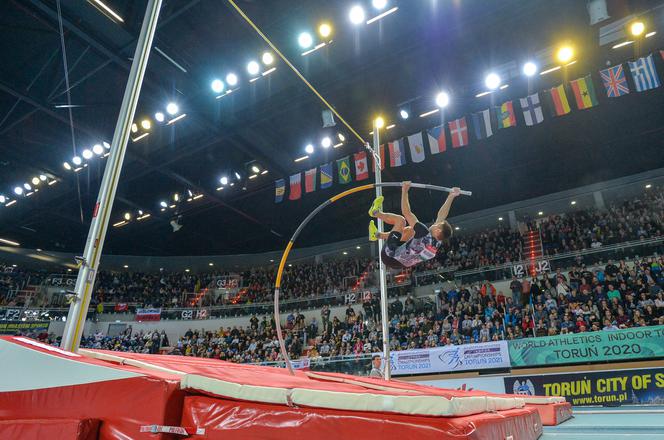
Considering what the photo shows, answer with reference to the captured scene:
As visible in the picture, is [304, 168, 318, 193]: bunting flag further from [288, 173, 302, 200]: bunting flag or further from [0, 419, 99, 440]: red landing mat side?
[0, 419, 99, 440]: red landing mat side

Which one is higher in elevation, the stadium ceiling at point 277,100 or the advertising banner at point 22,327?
the stadium ceiling at point 277,100

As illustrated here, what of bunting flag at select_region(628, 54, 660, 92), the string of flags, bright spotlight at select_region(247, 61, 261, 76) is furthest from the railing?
bright spotlight at select_region(247, 61, 261, 76)

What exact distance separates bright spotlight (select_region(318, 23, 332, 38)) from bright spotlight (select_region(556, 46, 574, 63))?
22.2 ft

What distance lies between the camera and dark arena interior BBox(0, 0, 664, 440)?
2.84 meters

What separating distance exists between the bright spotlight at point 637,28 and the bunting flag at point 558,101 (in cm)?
200

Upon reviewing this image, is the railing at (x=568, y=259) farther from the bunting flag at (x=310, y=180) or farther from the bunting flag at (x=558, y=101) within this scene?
the bunting flag at (x=310, y=180)

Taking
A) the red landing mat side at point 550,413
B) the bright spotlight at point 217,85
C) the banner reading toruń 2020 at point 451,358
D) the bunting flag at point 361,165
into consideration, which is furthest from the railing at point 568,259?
the bright spotlight at point 217,85

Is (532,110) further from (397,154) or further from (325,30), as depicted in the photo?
(325,30)

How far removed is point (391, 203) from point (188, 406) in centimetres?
1987

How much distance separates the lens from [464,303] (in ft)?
46.9

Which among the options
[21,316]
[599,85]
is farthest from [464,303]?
[21,316]

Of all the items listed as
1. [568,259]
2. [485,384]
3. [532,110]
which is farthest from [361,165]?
[485,384]

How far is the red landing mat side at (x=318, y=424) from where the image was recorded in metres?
2.03

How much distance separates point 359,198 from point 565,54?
38.4ft
